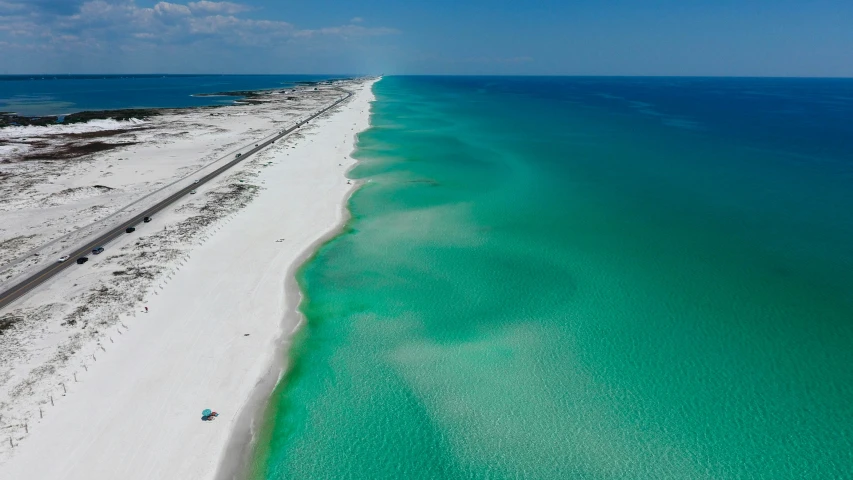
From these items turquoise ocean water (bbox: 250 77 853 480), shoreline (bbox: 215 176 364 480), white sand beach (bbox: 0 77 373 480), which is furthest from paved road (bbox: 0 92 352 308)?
turquoise ocean water (bbox: 250 77 853 480)

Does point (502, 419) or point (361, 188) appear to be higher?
point (361, 188)

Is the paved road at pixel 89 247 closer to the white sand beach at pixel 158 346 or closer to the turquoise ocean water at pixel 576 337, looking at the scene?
the white sand beach at pixel 158 346

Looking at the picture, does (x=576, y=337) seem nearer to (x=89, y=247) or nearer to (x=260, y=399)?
(x=260, y=399)

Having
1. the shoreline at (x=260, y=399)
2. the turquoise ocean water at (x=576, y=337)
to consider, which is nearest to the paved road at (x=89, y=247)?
the shoreline at (x=260, y=399)

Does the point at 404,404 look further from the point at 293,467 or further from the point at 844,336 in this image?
the point at 844,336

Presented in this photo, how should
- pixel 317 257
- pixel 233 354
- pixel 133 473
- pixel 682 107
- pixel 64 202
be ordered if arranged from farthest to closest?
pixel 682 107 → pixel 64 202 → pixel 317 257 → pixel 233 354 → pixel 133 473

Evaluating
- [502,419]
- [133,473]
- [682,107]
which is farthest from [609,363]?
[682,107]

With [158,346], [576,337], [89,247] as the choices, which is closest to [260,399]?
[158,346]
